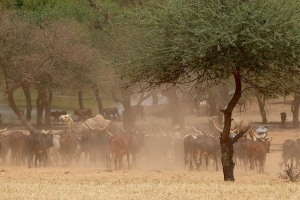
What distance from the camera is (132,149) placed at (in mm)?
33969

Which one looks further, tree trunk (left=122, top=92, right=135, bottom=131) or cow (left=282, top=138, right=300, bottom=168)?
tree trunk (left=122, top=92, right=135, bottom=131)

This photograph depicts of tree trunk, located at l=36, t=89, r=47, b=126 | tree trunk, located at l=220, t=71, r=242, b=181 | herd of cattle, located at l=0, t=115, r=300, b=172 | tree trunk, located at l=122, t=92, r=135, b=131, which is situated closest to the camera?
tree trunk, located at l=220, t=71, r=242, b=181

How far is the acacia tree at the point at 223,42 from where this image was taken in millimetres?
22484

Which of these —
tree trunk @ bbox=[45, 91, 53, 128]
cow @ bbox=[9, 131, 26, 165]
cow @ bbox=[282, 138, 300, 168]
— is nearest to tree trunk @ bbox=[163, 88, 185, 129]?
tree trunk @ bbox=[45, 91, 53, 128]

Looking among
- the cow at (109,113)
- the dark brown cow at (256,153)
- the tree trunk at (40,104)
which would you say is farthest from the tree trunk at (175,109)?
the dark brown cow at (256,153)

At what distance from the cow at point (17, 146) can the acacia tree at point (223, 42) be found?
11605 millimetres

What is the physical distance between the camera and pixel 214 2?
Result: 23109 mm

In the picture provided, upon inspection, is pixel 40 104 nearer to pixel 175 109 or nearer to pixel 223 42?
pixel 175 109

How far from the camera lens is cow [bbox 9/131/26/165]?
35031mm

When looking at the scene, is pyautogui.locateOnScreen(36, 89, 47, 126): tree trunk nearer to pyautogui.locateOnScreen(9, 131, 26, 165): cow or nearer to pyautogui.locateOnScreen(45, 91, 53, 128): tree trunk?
Answer: pyautogui.locateOnScreen(45, 91, 53, 128): tree trunk

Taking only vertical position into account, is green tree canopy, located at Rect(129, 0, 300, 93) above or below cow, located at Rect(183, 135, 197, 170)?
above

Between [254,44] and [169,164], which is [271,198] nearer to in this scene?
[254,44]

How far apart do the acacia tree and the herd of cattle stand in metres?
8.19

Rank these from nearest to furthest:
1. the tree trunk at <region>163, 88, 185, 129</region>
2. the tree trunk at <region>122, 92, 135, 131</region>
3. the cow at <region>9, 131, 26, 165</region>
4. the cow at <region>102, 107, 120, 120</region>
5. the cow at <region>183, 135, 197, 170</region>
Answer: the cow at <region>183, 135, 197, 170</region> → the cow at <region>9, 131, 26, 165</region> → the tree trunk at <region>163, 88, 185, 129</region> → the tree trunk at <region>122, 92, 135, 131</region> → the cow at <region>102, 107, 120, 120</region>
